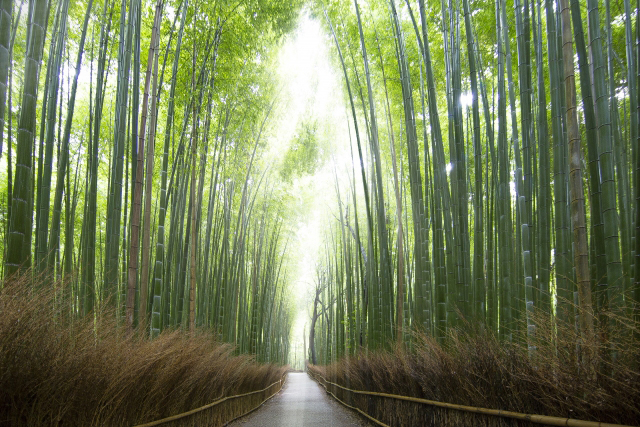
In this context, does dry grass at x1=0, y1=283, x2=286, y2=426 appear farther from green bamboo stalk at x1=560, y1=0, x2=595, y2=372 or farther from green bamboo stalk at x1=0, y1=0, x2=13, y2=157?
green bamboo stalk at x1=560, y1=0, x2=595, y2=372

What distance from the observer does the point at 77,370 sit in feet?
5.57

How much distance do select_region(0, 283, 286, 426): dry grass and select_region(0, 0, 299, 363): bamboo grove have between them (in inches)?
11.9

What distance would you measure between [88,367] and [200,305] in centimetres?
424

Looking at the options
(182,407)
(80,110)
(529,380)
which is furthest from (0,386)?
(80,110)

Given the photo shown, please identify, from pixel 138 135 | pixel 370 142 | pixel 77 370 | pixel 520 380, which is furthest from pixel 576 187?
pixel 370 142

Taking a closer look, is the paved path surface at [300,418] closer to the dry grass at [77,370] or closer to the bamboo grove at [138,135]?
the bamboo grove at [138,135]

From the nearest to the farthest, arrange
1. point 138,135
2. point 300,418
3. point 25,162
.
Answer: point 25,162, point 138,135, point 300,418

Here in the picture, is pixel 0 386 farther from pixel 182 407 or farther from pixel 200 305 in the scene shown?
pixel 200 305

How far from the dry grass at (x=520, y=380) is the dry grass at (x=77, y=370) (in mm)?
1520

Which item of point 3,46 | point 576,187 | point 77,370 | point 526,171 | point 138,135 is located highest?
point 138,135

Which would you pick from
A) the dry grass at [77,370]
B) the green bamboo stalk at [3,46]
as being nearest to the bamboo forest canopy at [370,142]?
the green bamboo stalk at [3,46]

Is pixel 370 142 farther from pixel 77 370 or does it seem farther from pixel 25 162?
pixel 77 370

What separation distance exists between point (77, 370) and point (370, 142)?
4.09m

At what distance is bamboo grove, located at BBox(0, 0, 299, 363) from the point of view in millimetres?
2716
